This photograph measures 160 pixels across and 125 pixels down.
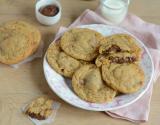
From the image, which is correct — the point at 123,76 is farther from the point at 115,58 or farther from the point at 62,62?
the point at 62,62

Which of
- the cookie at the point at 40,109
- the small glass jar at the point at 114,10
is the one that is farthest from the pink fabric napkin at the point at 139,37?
the cookie at the point at 40,109

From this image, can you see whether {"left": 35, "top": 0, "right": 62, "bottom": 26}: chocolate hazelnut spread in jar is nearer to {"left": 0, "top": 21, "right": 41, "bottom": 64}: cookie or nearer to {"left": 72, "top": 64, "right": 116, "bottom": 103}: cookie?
{"left": 0, "top": 21, "right": 41, "bottom": 64}: cookie

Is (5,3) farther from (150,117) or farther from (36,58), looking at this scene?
(150,117)

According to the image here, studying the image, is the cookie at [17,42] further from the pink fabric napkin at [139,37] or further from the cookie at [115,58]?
the cookie at [115,58]

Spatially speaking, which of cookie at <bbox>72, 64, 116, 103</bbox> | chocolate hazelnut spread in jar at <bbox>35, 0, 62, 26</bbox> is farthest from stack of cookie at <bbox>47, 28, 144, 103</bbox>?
chocolate hazelnut spread in jar at <bbox>35, 0, 62, 26</bbox>

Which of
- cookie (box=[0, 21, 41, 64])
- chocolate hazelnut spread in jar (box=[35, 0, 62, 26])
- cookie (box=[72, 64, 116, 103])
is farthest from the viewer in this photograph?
chocolate hazelnut spread in jar (box=[35, 0, 62, 26])
